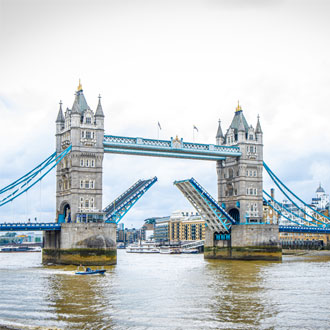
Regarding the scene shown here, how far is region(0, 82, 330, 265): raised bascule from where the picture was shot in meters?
57.0

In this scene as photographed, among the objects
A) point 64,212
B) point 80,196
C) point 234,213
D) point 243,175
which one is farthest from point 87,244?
point 234,213

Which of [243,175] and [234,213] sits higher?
[243,175]

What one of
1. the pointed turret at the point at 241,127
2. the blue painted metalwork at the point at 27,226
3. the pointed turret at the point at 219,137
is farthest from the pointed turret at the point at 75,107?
the pointed turret at the point at 219,137

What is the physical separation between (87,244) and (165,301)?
2652 cm

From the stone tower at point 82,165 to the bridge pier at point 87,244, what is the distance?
135 cm

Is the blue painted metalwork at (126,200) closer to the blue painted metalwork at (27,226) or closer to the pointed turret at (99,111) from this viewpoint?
the blue painted metalwork at (27,226)

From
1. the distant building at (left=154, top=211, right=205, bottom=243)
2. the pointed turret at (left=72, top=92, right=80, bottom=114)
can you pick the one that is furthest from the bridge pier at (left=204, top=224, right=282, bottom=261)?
the distant building at (left=154, top=211, right=205, bottom=243)

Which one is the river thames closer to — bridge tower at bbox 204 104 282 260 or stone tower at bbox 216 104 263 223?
bridge tower at bbox 204 104 282 260

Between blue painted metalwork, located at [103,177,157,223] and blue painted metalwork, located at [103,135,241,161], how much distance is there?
368 centimetres

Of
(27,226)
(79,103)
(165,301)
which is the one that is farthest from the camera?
(79,103)

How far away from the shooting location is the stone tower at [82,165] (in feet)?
193

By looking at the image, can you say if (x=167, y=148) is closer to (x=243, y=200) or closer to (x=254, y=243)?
(x=243, y=200)

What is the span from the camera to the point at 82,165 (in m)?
59.5

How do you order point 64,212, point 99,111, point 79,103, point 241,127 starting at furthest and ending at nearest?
point 241,127 → point 64,212 → point 79,103 → point 99,111
